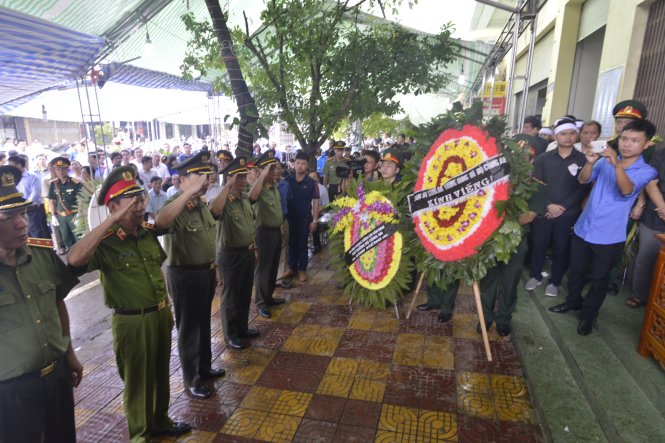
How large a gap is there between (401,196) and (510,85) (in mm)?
4616

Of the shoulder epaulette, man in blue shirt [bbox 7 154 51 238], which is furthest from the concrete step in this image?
man in blue shirt [bbox 7 154 51 238]

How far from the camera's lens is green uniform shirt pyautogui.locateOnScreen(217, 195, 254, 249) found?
3879mm

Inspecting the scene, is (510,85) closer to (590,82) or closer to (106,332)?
(590,82)

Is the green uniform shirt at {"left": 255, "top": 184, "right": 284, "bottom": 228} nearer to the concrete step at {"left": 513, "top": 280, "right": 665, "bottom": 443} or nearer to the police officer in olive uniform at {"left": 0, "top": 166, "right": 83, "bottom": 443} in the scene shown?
the police officer in olive uniform at {"left": 0, "top": 166, "right": 83, "bottom": 443}

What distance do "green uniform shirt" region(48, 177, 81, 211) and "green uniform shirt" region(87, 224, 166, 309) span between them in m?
5.55

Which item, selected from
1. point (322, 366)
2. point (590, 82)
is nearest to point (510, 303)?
point (322, 366)

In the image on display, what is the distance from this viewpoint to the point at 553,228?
4.75 meters

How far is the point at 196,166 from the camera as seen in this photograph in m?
3.15

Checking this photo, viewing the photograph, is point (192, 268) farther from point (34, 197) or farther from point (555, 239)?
point (34, 197)

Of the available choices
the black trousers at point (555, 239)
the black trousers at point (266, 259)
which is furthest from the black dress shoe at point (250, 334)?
the black trousers at point (555, 239)

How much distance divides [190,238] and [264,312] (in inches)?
78.4

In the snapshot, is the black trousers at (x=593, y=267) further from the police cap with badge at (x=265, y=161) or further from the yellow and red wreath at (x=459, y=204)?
the police cap with badge at (x=265, y=161)

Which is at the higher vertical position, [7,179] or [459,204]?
[7,179]

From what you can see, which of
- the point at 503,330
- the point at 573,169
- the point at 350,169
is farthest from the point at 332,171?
the point at 503,330
